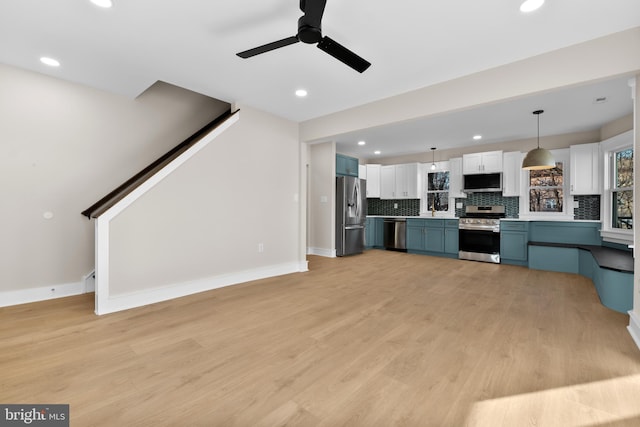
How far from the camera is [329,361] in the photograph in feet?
6.30

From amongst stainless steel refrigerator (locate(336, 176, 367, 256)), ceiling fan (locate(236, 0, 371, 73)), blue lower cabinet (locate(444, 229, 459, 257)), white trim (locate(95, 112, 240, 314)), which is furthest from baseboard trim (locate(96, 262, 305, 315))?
blue lower cabinet (locate(444, 229, 459, 257))

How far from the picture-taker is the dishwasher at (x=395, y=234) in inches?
271

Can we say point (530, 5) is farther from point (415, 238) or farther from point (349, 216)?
point (415, 238)

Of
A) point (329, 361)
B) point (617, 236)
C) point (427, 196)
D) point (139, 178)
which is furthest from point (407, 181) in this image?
point (329, 361)

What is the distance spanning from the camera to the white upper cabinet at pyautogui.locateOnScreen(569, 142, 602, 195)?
484 cm

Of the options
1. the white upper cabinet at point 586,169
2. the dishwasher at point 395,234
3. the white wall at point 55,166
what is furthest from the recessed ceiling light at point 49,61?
the white upper cabinet at point 586,169

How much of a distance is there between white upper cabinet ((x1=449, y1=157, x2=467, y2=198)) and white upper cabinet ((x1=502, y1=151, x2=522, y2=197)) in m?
0.83

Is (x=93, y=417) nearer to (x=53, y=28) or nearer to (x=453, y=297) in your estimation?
(x=53, y=28)

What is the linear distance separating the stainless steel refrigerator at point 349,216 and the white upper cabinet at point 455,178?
6.93 feet

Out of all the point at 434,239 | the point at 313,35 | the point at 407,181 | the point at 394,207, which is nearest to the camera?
the point at 313,35

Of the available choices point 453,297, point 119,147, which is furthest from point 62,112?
point 453,297

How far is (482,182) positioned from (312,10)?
5483mm

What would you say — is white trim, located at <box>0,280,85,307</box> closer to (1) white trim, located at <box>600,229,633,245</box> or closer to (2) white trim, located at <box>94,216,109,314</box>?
(2) white trim, located at <box>94,216,109,314</box>

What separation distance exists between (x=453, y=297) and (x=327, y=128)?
3005 mm
